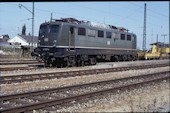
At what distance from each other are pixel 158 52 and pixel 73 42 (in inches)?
1228

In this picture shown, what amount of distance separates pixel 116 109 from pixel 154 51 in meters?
45.3

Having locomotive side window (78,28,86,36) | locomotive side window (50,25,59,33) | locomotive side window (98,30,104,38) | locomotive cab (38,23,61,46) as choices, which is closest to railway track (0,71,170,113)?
locomotive cab (38,23,61,46)

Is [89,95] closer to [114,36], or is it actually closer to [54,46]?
[54,46]

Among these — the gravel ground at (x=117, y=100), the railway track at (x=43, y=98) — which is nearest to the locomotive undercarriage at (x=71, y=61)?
the gravel ground at (x=117, y=100)

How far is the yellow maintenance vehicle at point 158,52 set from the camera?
50328 millimetres

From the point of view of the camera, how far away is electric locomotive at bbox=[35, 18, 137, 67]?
77.2 ft

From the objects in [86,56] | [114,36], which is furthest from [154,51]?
[86,56]

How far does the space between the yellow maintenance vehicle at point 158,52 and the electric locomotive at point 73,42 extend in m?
21.1

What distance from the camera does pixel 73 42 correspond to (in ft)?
79.8

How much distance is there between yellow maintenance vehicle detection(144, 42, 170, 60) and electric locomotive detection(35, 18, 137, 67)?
2108cm

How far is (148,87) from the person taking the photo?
47.4 feet

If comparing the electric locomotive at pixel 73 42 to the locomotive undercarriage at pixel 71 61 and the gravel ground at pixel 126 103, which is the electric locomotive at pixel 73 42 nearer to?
the locomotive undercarriage at pixel 71 61

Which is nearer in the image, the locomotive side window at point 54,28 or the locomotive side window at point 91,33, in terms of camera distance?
the locomotive side window at point 54,28

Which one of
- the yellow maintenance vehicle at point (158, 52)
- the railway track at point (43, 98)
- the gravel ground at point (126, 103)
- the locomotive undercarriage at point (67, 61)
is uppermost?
the yellow maintenance vehicle at point (158, 52)
